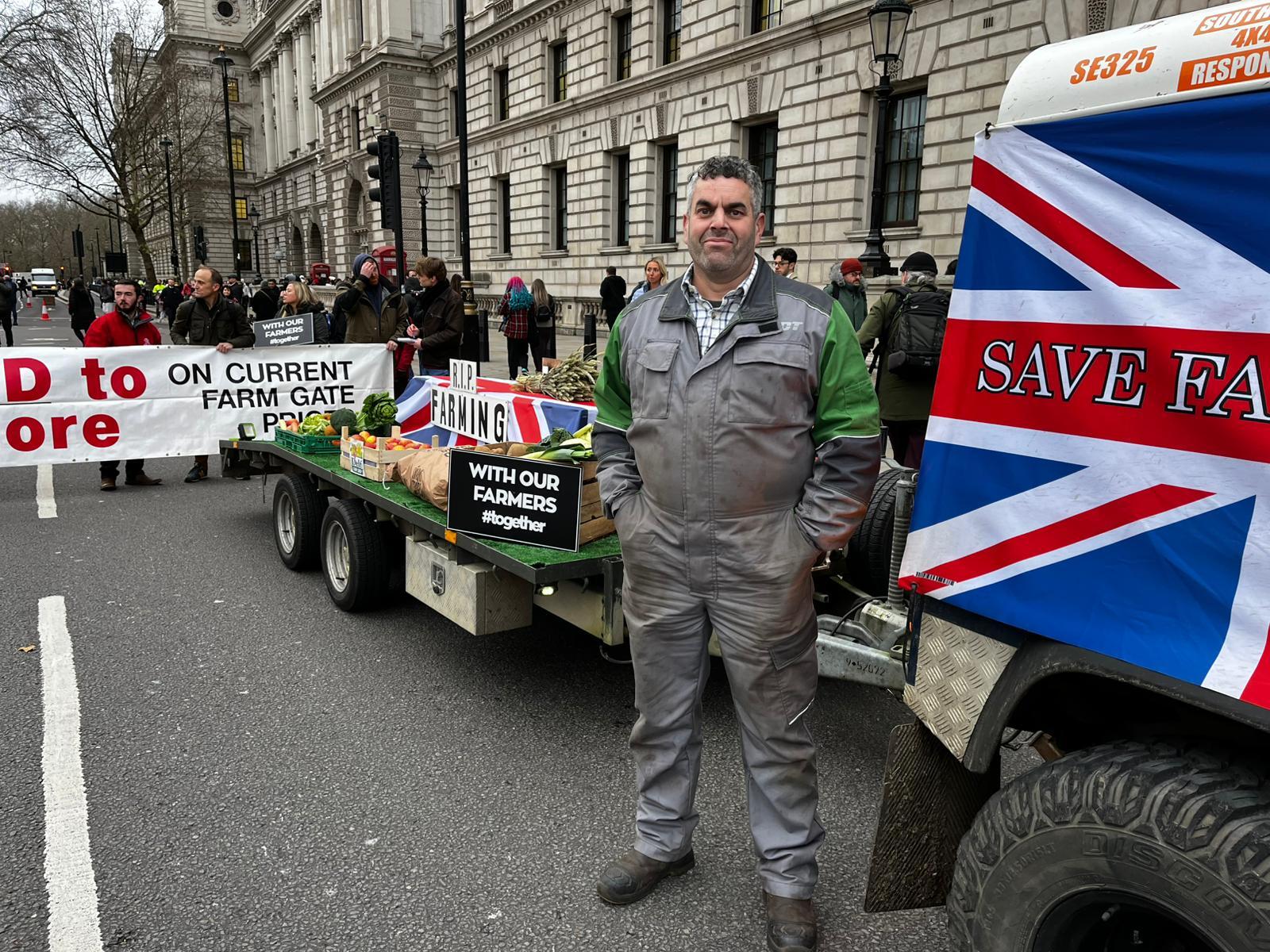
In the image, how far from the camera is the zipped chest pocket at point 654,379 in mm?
2803

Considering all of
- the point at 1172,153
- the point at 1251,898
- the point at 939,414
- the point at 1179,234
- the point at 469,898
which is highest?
the point at 1172,153

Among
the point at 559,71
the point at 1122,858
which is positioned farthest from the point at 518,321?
the point at 559,71

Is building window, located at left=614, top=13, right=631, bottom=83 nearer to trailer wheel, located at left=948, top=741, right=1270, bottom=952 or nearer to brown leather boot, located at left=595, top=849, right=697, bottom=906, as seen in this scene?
brown leather boot, located at left=595, top=849, right=697, bottom=906

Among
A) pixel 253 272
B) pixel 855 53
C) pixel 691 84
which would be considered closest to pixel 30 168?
pixel 253 272

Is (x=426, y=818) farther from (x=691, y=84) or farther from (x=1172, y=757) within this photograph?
(x=691, y=84)

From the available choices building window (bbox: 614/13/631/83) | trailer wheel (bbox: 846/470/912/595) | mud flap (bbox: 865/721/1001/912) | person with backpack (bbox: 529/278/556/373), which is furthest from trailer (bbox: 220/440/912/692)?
building window (bbox: 614/13/631/83)

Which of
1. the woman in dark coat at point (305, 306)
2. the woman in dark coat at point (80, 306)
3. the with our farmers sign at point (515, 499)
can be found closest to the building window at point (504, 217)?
the woman in dark coat at point (80, 306)

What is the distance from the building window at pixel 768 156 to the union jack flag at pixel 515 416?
1756cm

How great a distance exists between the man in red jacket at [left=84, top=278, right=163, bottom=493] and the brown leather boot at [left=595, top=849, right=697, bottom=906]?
820cm

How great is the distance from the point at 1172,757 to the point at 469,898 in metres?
2.17

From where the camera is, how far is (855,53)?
20.3m

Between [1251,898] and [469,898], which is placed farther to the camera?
[469,898]

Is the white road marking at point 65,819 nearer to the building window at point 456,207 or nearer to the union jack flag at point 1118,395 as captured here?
the union jack flag at point 1118,395

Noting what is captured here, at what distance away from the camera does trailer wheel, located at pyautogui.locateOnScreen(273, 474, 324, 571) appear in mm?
6484
